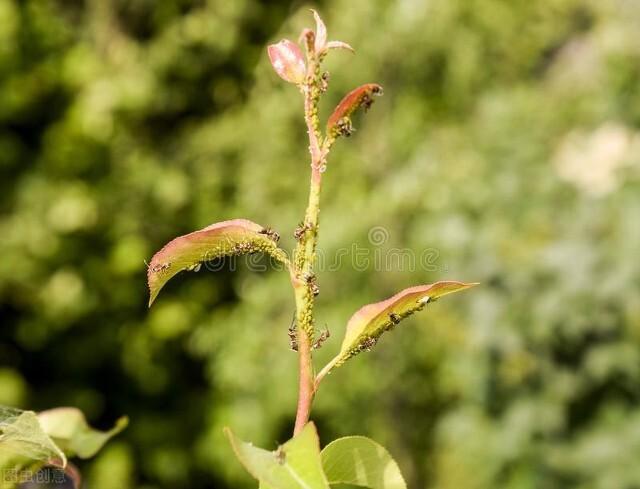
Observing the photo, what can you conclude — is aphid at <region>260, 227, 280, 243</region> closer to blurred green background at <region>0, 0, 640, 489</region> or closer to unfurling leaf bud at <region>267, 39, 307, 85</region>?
unfurling leaf bud at <region>267, 39, 307, 85</region>

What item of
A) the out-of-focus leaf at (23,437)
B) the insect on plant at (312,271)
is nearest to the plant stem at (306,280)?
the insect on plant at (312,271)

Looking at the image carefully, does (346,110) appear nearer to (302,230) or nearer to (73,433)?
(302,230)

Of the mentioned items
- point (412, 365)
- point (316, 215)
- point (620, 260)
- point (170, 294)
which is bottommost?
point (316, 215)

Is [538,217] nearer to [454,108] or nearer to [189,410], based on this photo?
[454,108]

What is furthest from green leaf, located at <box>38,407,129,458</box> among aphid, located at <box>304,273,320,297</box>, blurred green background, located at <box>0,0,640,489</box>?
blurred green background, located at <box>0,0,640,489</box>

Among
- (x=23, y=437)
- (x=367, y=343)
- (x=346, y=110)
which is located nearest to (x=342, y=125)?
(x=346, y=110)

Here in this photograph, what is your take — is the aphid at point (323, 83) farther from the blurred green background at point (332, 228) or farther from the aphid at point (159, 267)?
the blurred green background at point (332, 228)

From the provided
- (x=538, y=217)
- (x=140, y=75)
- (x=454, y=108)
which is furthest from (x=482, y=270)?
(x=140, y=75)
